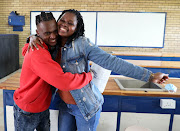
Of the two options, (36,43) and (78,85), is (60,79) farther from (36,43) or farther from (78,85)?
(36,43)

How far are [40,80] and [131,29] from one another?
5.96 m

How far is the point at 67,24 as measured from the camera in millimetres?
1218

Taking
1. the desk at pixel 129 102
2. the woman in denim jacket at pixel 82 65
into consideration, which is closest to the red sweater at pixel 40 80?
the woman in denim jacket at pixel 82 65

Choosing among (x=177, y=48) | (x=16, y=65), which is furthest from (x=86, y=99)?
(x=177, y=48)

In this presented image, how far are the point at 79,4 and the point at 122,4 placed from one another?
1655 mm

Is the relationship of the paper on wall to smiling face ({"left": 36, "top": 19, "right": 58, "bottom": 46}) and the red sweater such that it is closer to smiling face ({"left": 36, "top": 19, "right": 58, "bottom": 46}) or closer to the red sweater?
the red sweater

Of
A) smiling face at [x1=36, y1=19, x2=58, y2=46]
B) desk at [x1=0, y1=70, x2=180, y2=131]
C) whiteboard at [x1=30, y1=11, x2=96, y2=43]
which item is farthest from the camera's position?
whiteboard at [x1=30, y1=11, x2=96, y2=43]

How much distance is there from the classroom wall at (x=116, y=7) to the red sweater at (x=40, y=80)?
18.7 ft

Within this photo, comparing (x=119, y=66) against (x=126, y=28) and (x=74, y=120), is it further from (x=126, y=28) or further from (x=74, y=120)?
(x=126, y=28)

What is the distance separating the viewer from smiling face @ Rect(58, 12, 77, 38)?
1.21m

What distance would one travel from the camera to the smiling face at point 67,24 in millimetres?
1213

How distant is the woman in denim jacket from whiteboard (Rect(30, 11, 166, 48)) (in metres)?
5.46

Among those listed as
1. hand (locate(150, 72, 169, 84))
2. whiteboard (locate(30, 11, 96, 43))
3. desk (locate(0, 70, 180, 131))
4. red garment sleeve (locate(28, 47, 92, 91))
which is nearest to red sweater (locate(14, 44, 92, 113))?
red garment sleeve (locate(28, 47, 92, 91))

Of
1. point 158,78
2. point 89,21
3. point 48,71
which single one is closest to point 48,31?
point 48,71
